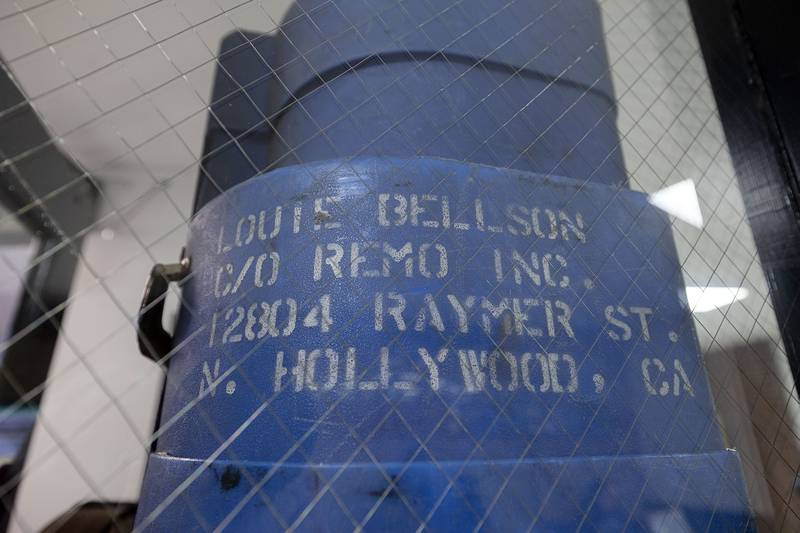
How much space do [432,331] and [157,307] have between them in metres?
0.74

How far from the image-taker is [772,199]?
1308 mm

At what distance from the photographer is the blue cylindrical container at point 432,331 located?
0.78 metres

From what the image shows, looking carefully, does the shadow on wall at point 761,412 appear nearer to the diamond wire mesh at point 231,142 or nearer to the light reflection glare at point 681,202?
the diamond wire mesh at point 231,142

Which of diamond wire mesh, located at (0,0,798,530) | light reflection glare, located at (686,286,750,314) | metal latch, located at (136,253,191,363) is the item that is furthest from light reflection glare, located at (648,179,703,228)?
metal latch, located at (136,253,191,363)

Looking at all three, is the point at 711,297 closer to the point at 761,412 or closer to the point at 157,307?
the point at 761,412

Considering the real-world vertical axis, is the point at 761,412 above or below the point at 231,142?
below

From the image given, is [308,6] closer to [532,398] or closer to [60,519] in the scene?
[532,398]

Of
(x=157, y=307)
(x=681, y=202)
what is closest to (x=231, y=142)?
(x=157, y=307)

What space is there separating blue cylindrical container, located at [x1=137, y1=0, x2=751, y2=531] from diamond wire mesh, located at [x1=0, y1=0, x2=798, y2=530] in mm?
22

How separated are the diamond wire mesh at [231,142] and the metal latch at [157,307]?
65mm

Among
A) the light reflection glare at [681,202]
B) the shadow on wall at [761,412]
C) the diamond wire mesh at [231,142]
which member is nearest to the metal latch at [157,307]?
the diamond wire mesh at [231,142]

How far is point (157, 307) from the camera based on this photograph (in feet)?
3.88

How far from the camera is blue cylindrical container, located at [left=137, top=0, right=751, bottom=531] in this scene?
0.78 m

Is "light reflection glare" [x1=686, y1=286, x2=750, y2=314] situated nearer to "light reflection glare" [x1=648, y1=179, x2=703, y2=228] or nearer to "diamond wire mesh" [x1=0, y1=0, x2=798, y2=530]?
"diamond wire mesh" [x1=0, y1=0, x2=798, y2=530]
